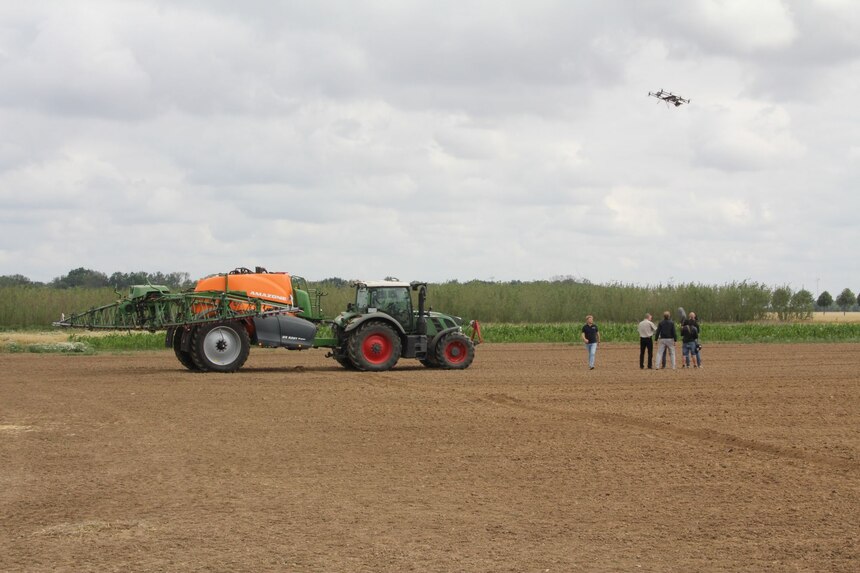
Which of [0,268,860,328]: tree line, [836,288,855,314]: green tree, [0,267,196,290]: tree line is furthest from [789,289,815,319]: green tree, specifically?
[836,288,855,314]: green tree

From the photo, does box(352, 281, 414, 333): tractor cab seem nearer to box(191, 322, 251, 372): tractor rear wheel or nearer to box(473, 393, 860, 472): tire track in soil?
box(191, 322, 251, 372): tractor rear wheel

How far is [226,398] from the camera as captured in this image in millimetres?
21734

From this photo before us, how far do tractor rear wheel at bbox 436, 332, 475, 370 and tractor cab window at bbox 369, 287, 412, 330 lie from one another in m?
→ 1.35

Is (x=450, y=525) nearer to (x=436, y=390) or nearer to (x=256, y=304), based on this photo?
(x=436, y=390)

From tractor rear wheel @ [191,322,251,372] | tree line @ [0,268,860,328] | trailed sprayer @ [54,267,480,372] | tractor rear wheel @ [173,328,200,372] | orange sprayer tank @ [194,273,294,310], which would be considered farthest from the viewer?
tree line @ [0,268,860,328]

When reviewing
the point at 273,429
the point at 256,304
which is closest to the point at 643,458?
the point at 273,429

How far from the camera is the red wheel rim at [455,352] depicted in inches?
1162

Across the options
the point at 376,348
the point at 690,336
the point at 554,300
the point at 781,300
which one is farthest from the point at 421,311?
the point at 781,300

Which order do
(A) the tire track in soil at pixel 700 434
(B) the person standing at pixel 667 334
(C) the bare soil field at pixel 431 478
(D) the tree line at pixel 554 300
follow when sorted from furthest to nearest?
(D) the tree line at pixel 554 300
(B) the person standing at pixel 667 334
(A) the tire track in soil at pixel 700 434
(C) the bare soil field at pixel 431 478

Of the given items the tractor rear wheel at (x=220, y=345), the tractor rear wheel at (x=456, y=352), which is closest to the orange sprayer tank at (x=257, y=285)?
the tractor rear wheel at (x=220, y=345)

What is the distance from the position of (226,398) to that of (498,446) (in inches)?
330

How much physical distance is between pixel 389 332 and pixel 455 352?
2.17 metres

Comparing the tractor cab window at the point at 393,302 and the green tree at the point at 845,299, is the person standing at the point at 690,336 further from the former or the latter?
the green tree at the point at 845,299

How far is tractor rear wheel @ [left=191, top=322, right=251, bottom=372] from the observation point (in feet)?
91.2
